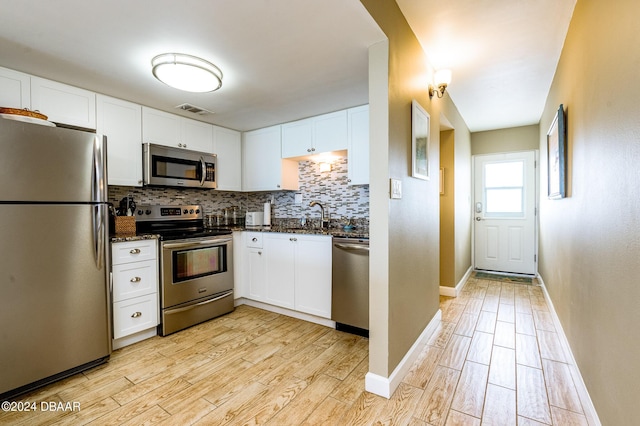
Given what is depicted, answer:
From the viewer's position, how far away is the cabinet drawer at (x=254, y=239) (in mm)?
3197

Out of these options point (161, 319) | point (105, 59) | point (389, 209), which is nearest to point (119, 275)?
point (161, 319)

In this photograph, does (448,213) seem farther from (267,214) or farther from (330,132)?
(267,214)

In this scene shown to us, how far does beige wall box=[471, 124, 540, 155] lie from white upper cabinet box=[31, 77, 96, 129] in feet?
17.1

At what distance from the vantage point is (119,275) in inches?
91.4

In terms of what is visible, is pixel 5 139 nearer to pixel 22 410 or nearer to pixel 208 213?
pixel 22 410

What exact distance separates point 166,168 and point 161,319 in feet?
4.79

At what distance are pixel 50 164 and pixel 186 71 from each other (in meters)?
1.05

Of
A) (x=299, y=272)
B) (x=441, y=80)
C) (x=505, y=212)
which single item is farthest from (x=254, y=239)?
(x=505, y=212)

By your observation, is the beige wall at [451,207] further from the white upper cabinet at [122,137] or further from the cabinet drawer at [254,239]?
the white upper cabinet at [122,137]

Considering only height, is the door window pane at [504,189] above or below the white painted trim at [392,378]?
above

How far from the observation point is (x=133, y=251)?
7.88 ft

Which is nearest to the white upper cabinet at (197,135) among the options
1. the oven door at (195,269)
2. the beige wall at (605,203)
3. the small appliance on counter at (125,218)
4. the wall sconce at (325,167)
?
the small appliance on counter at (125,218)

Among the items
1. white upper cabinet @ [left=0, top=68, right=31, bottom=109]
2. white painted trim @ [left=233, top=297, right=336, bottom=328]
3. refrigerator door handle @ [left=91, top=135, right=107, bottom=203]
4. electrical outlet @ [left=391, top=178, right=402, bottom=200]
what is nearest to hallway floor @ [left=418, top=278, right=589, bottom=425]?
white painted trim @ [left=233, top=297, right=336, bottom=328]

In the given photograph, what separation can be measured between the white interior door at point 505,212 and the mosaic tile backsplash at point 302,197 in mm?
→ 2797
